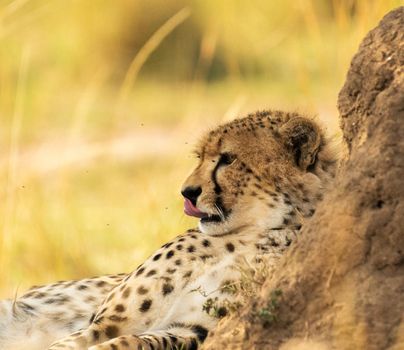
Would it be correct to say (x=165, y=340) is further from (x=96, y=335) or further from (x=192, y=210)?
(x=192, y=210)

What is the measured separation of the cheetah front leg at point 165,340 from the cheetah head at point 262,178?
1.35ft

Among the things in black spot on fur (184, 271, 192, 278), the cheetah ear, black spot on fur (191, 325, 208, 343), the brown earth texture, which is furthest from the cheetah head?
the brown earth texture

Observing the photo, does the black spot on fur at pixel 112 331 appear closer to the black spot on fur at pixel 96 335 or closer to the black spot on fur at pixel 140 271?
the black spot on fur at pixel 96 335

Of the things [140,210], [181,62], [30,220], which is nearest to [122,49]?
[181,62]

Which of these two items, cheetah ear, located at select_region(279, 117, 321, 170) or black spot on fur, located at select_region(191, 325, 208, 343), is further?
cheetah ear, located at select_region(279, 117, 321, 170)

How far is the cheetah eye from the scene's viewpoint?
4980 mm

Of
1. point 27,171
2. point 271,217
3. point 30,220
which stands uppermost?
point 27,171

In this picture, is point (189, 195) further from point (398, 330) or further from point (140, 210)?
point (140, 210)

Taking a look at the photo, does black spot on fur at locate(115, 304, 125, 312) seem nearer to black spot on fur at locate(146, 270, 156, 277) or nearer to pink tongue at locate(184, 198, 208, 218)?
black spot on fur at locate(146, 270, 156, 277)

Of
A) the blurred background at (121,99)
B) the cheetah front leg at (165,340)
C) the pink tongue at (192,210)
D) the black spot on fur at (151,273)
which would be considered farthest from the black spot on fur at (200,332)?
the blurred background at (121,99)

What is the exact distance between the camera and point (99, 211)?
31.6 feet

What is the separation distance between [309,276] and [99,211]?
5.88m

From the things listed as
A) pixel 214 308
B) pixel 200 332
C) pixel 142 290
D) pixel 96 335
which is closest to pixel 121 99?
pixel 142 290

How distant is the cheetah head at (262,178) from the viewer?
4793 millimetres
